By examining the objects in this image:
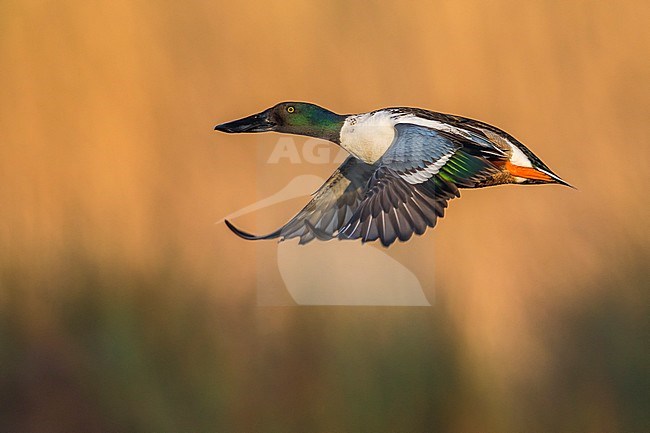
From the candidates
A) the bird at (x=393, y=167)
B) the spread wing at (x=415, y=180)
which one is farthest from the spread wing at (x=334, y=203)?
the spread wing at (x=415, y=180)

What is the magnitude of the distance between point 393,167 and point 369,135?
11 centimetres

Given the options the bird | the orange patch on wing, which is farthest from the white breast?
the orange patch on wing

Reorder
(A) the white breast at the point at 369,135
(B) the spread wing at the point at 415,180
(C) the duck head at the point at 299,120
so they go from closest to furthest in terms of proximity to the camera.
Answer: (B) the spread wing at the point at 415,180 < (A) the white breast at the point at 369,135 < (C) the duck head at the point at 299,120

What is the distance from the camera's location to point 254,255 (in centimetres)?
215

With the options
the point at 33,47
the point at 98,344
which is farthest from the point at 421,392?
the point at 33,47

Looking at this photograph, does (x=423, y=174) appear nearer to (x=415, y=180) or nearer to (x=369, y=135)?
(x=415, y=180)

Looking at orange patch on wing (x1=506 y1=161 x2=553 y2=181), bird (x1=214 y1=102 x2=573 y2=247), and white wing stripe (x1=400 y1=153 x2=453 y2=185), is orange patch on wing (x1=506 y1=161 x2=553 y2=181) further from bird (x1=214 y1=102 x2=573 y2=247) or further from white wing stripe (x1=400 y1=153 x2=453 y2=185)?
white wing stripe (x1=400 y1=153 x2=453 y2=185)

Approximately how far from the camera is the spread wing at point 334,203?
5.57 feet

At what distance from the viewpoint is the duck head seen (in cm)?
168

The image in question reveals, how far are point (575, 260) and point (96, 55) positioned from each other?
37.3 inches

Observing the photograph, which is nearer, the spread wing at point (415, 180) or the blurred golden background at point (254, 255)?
the spread wing at point (415, 180)

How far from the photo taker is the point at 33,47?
2271mm

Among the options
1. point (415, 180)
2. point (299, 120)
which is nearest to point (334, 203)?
point (299, 120)

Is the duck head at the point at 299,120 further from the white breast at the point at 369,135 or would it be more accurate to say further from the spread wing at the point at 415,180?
the spread wing at the point at 415,180
